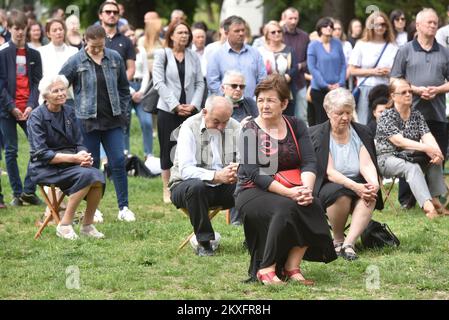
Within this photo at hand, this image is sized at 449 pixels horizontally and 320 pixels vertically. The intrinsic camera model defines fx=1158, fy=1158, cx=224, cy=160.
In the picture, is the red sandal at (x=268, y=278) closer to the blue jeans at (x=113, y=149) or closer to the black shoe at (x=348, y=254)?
the black shoe at (x=348, y=254)

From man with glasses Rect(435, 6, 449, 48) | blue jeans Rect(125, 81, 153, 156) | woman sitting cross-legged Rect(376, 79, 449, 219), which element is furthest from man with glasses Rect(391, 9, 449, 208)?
blue jeans Rect(125, 81, 153, 156)

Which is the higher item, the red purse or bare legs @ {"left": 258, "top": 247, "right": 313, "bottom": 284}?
the red purse

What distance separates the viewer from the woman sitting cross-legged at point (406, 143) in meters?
12.6

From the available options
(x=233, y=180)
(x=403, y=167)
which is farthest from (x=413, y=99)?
(x=233, y=180)

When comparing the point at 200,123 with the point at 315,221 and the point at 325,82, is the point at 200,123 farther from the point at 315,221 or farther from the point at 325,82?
the point at 325,82

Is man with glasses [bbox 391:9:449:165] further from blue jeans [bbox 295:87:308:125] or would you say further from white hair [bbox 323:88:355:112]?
blue jeans [bbox 295:87:308:125]

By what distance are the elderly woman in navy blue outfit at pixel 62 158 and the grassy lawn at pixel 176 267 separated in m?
0.32

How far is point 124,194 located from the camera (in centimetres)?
1276

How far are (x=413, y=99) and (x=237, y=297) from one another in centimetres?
562

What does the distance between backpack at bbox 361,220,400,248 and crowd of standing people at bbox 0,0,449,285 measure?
8.0 inches

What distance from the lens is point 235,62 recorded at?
13383 mm

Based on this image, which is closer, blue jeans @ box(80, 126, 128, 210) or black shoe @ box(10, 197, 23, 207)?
blue jeans @ box(80, 126, 128, 210)

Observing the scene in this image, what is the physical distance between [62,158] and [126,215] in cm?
159

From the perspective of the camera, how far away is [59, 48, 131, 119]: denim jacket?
1238cm
